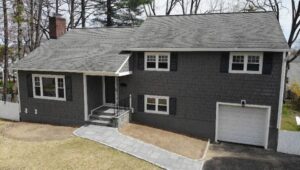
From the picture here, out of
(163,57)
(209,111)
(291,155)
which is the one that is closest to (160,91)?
(163,57)

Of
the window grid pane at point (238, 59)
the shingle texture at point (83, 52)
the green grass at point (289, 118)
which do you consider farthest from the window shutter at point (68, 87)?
the green grass at point (289, 118)

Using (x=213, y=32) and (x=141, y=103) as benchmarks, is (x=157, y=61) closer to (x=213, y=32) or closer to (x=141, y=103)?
(x=141, y=103)

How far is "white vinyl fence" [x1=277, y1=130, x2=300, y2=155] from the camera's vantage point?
12008 millimetres

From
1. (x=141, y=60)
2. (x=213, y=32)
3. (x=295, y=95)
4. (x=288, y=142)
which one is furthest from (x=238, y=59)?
(x=295, y=95)

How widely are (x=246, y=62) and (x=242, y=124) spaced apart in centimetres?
342

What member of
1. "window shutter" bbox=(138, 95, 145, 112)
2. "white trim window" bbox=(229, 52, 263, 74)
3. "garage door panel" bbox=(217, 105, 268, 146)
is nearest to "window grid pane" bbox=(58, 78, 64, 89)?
"window shutter" bbox=(138, 95, 145, 112)

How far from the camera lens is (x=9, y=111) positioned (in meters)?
16.2

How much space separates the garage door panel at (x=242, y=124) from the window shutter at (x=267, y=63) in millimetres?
2043

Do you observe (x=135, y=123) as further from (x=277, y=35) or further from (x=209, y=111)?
(x=277, y=35)

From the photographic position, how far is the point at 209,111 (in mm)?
13719

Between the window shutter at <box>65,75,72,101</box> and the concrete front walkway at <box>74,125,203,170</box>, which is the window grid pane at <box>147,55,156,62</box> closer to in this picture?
the concrete front walkway at <box>74,125,203,170</box>

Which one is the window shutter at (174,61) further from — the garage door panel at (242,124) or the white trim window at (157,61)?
the garage door panel at (242,124)

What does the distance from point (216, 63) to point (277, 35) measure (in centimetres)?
341

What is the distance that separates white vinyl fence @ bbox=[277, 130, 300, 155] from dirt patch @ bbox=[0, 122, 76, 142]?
1046 cm
